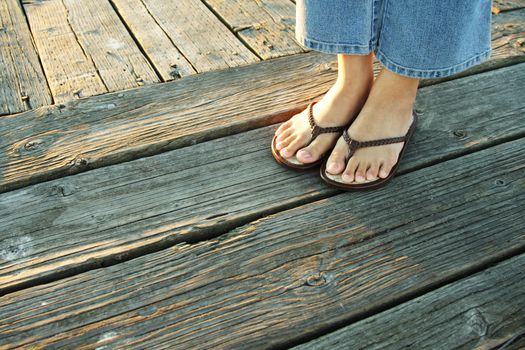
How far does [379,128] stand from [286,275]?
17.1 inches

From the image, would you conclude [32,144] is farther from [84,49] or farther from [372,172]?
[372,172]

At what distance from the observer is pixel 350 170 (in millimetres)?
1184

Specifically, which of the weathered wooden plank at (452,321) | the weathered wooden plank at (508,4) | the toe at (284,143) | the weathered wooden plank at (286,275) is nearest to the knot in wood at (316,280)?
the weathered wooden plank at (286,275)

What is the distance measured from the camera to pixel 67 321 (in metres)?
0.91

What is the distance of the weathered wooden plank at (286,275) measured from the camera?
0.90 metres

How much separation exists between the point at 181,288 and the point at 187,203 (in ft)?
0.74

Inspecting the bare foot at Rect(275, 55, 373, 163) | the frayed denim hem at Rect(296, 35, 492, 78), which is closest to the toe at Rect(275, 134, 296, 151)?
the bare foot at Rect(275, 55, 373, 163)

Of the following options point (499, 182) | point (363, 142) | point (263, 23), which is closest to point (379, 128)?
point (363, 142)

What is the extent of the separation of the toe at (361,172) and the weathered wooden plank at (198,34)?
0.58m

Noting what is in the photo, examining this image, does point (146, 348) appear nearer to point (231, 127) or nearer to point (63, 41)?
point (231, 127)

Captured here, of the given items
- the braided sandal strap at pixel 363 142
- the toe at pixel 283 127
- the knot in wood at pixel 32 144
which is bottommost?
the toe at pixel 283 127

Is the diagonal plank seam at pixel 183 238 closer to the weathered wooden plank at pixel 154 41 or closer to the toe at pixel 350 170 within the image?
the toe at pixel 350 170

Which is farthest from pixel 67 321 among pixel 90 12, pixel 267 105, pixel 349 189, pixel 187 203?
pixel 90 12

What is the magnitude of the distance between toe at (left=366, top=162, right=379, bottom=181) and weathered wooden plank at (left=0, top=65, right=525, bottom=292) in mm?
88
